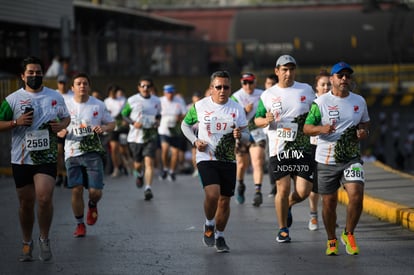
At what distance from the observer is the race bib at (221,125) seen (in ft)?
37.8

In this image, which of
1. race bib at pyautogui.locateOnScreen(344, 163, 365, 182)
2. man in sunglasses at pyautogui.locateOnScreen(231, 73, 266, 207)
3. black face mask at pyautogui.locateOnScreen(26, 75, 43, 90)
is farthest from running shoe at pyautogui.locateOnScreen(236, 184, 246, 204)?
black face mask at pyautogui.locateOnScreen(26, 75, 43, 90)

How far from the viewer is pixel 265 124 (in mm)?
11883

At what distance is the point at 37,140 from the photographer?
10734mm

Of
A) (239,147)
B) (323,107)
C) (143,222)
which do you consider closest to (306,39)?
(239,147)

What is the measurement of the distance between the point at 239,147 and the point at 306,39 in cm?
2921

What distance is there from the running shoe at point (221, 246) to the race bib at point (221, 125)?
1.18m

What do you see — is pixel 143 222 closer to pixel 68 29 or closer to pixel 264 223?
pixel 264 223

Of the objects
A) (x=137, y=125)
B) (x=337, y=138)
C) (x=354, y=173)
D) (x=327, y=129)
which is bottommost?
(x=354, y=173)

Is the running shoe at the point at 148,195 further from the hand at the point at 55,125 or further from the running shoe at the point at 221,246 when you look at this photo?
the hand at the point at 55,125

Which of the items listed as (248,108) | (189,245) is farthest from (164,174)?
(189,245)

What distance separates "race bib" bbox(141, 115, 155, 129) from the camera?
18.9 m

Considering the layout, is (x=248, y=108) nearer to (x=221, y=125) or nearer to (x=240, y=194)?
(x=240, y=194)

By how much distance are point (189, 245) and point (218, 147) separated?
1246 mm

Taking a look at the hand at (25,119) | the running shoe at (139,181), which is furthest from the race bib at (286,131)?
the running shoe at (139,181)
